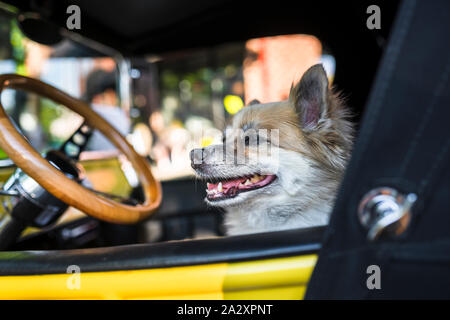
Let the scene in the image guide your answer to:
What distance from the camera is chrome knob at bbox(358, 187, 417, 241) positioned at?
686mm

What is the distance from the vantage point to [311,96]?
1.52 meters

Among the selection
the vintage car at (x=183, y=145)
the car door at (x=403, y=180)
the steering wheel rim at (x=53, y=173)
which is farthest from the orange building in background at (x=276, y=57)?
the car door at (x=403, y=180)

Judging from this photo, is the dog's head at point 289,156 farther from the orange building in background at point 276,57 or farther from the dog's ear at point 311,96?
the orange building in background at point 276,57

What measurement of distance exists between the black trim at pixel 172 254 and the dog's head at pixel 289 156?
58 centimetres

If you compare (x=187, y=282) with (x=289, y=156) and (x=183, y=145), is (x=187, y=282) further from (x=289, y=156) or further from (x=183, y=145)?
(x=183, y=145)

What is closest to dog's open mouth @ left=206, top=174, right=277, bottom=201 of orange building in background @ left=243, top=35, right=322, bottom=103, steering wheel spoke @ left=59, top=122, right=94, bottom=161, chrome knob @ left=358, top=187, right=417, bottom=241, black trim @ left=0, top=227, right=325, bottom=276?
black trim @ left=0, top=227, right=325, bottom=276

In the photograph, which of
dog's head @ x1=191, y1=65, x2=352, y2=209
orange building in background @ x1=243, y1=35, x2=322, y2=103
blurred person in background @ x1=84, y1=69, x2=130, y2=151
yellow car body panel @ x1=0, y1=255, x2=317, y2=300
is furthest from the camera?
orange building in background @ x1=243, y1=35, x2=322, y2=103

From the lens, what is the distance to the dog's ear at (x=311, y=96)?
139 centimetres

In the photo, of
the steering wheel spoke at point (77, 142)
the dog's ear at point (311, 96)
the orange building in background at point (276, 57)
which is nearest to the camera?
the dog's ear at point (311, 96)

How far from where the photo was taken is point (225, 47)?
3.11 m

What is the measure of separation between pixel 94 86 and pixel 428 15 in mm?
2559

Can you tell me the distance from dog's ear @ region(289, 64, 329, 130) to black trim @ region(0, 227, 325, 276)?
659 millimetres

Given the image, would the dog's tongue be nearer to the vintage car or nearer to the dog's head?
the dog's head
